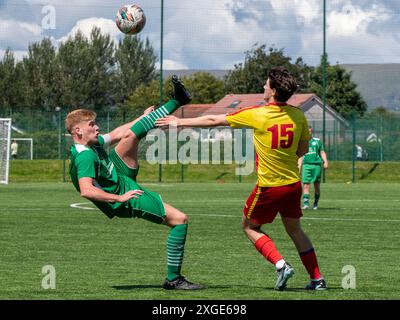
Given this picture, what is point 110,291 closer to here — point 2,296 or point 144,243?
point 2,296

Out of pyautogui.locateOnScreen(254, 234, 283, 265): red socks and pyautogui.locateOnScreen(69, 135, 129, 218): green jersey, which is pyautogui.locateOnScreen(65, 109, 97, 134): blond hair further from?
pyautogui.locateOnScreen(254, 234, 283, 265): red socks

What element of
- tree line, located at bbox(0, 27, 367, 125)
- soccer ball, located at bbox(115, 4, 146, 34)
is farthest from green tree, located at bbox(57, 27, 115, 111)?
soccer ball, located at bbox(115, 4, 146, 34)

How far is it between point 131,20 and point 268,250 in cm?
661

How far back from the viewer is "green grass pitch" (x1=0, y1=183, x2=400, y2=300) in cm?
1088

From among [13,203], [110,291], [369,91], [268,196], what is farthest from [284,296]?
[369,91]

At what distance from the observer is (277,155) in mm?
10945

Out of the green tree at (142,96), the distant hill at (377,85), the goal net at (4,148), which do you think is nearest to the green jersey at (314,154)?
the goal net at (4,148)

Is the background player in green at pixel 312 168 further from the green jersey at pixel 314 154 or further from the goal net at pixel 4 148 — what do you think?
the goal net at pixel 4 148

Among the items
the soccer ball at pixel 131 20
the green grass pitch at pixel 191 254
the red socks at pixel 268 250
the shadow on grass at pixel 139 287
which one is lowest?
the green grass pitch at pixel 191 254

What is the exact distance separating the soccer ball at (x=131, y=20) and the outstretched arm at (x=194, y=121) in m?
5.83

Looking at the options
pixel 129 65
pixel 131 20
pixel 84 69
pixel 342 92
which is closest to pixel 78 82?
pixel 84 69

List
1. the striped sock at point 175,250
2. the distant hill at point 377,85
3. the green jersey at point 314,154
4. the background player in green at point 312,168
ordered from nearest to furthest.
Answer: the striped sock at point 175,250 → the background player in green at point 312,168 → the green jersey at point 314,154 → the distant hill at point 377,85

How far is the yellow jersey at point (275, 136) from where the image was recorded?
10.9 metres

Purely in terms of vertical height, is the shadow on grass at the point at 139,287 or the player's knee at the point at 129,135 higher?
the player's knee at the point at 129,135
